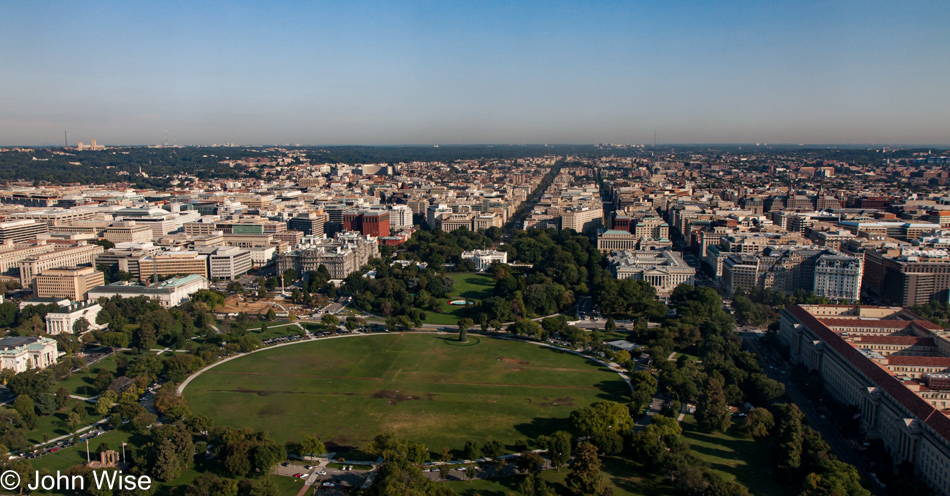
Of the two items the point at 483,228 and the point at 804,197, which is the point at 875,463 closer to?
the point at 483,228

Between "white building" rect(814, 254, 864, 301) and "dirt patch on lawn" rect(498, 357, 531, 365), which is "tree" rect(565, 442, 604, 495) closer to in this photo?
"dirt patch on lawn" rect(498, 357, 531, 365)

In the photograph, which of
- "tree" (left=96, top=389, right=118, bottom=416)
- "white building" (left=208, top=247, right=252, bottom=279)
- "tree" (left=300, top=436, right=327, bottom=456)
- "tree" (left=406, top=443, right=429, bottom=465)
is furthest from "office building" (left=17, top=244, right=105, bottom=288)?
"tree" (left=406, top=443, right=429, bottom=465)

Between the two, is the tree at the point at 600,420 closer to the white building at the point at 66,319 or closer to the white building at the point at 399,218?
the white building at the point at 66,319

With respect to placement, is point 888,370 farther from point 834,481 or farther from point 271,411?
point 271,411

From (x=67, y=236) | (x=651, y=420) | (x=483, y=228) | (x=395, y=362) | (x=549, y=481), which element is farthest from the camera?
(x=483, y=228)

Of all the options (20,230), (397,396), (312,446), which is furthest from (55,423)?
(20,230)

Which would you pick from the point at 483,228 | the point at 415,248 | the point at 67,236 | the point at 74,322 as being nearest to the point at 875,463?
the point at 74,322
